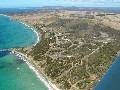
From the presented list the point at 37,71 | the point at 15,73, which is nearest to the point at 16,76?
the point at 15,73

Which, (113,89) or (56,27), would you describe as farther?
(56,27)

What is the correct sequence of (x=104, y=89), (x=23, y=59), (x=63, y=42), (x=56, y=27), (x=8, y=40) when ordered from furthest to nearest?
1. (x=56, y=27)
2. (x=8, y=40)
3. (x=63, y=42)
4. (x=23, y=59)
5. (x=104, y=89)

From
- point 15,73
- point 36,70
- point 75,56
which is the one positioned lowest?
point 15,73

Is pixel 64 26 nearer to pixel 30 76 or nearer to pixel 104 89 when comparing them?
pixel 30 76

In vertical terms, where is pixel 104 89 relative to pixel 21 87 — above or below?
above

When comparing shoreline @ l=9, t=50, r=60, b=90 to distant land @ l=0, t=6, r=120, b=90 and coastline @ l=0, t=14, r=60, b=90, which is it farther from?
distant land @ l=0, t=6, r=120, b=90

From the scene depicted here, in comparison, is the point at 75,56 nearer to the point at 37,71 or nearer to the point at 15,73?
the point at 37,71

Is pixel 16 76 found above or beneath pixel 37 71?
beneath

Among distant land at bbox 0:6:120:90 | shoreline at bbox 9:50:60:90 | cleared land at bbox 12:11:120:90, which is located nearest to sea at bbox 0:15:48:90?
shoreline at bbox 9:50:60:90

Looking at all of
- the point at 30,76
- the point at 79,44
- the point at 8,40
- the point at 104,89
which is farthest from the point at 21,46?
the point at 104,89

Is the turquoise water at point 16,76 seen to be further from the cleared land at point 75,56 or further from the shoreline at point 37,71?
the cleared land at point 75,56

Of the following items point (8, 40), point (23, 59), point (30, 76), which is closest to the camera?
point (30, 76)
